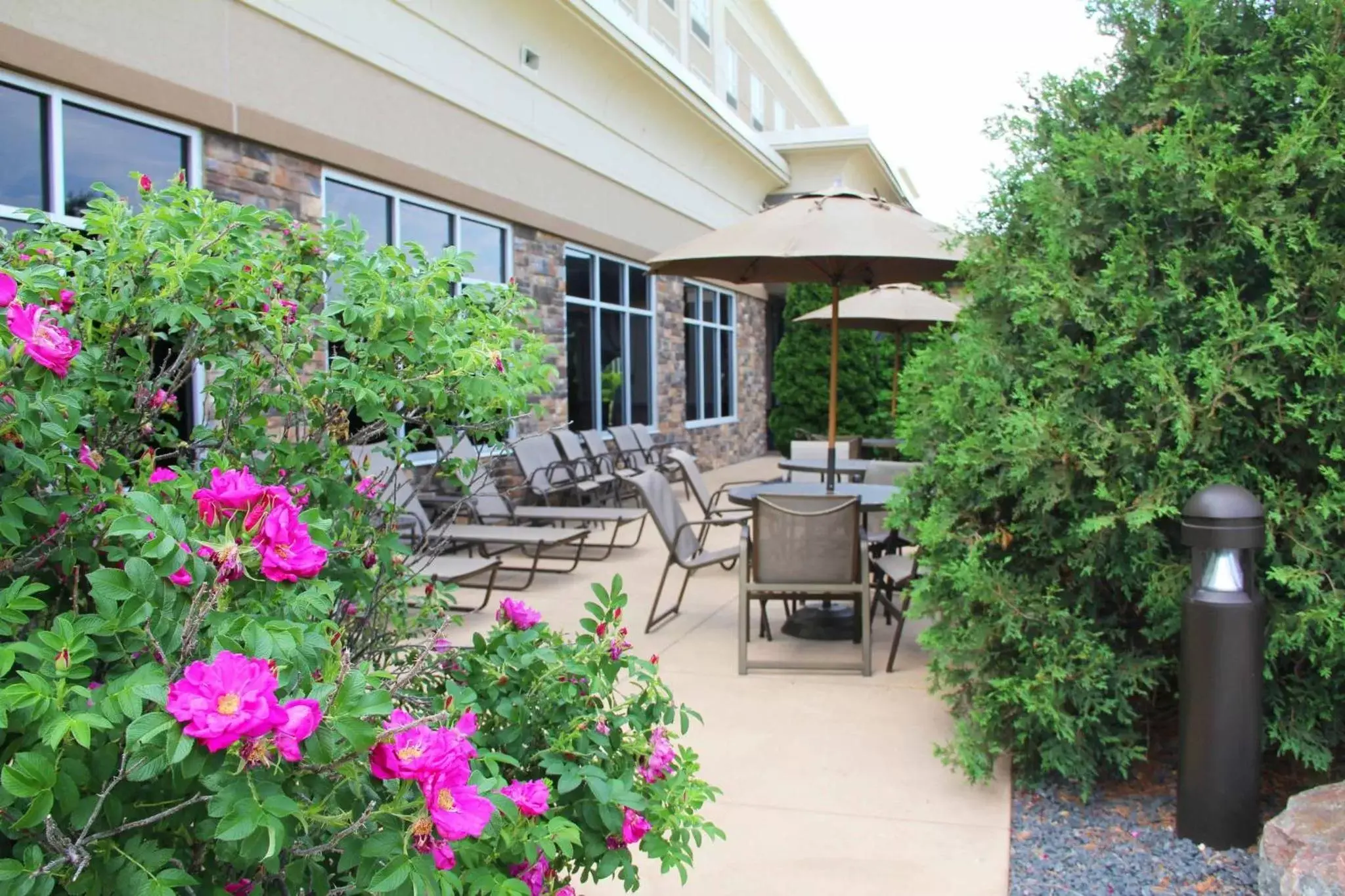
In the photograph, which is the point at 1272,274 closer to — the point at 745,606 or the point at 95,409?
the point at 745,606

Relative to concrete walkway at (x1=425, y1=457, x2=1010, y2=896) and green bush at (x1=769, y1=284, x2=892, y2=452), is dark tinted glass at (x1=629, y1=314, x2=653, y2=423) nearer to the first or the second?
green bush at (x1=769, y1=284, x2=892, y2=452)

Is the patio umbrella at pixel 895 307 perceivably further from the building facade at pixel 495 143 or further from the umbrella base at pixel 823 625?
the umbrella base at pixel 823 625

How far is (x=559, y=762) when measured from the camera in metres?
1.94

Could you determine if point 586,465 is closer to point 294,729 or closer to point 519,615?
point 519,615

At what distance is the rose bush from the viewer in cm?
119

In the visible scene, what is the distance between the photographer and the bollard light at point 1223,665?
2965mm

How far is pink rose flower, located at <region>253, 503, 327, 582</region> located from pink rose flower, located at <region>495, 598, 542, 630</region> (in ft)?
2.54

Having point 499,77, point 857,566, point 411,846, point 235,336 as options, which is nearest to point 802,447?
point 499,77

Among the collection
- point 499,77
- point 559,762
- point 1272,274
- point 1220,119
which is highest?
point 499,77

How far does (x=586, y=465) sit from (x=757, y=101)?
1407cm

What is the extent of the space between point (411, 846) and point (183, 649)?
1.20ft

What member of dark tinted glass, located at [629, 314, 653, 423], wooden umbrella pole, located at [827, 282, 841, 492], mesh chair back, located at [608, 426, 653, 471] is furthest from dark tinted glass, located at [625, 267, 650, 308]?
wooden umbrella pole, located at [827, 282, 841, 492]

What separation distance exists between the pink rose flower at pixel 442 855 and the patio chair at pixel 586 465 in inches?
339

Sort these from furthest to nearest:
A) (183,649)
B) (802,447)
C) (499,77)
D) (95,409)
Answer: (802,447) → (499,77) → (95,409) → (183,649)
